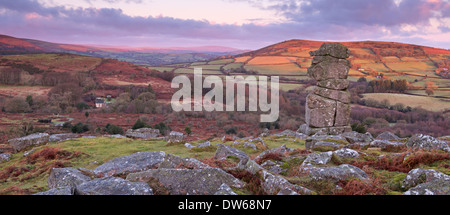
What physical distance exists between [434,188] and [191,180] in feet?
15.0

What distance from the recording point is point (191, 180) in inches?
206

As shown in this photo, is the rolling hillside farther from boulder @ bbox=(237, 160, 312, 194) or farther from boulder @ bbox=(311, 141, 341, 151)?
boulder @ bbox=(237, 160, 312, 194)

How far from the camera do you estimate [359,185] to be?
5.04 meters

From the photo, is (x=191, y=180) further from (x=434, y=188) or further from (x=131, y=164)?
(x=434, y=188)

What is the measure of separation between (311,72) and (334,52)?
2.02 m

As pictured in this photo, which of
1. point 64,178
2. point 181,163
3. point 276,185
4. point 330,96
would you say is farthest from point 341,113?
point 64,178

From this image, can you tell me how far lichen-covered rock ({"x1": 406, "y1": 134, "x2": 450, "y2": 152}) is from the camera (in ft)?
26.7

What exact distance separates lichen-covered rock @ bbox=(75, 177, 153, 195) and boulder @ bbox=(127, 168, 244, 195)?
43cm

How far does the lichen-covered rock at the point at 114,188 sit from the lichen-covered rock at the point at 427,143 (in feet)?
29.6

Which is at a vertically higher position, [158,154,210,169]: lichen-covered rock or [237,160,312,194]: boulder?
[237,160,312,194]: boulder

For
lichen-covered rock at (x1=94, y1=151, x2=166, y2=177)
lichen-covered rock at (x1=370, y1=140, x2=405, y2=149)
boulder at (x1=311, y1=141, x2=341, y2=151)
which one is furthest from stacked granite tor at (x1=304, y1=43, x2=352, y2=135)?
lichen-covered rock at (x1=94, y1=151, x2=166, y2=177)

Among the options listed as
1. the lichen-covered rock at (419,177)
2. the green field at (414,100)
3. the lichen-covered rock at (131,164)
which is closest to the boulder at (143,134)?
the lichen-covered rock at (131,164)
